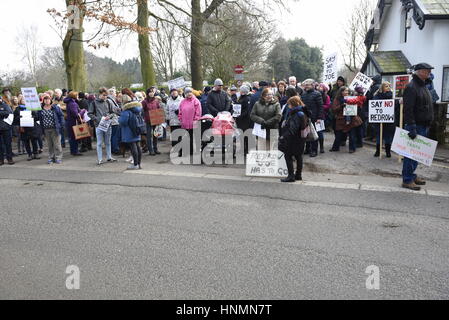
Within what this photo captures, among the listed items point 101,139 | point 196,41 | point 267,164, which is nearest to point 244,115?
point 267,164

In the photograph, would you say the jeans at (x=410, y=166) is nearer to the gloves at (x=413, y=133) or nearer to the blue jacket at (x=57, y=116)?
the gloves at (x=413, y=133)

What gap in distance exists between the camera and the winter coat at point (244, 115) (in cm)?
1091

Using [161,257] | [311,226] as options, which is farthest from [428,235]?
[161,257]

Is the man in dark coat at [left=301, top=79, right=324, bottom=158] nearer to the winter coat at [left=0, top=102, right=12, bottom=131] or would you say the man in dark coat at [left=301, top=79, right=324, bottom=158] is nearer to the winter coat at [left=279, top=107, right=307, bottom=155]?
the winter coat at [left=279, top=107, right=307, bottom=155]

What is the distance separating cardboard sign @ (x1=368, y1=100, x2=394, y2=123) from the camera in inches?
413

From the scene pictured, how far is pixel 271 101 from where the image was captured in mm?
9133

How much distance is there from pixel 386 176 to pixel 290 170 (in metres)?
2.26

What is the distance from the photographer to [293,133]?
7.92m

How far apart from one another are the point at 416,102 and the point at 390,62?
14.8 m

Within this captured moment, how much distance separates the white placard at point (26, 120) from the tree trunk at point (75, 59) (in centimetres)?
519

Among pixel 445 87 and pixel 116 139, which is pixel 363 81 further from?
pixel 445 87

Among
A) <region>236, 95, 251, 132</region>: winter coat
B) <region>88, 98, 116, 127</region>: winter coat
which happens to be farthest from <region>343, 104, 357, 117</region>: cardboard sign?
<region>88, 98, 116, 127</region>: winter coat

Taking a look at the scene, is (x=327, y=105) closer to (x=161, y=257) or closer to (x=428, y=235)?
(x=428, y=235)

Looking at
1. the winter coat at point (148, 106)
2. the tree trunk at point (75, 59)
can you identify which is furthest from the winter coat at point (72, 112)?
the tree trunk at point (75, 59)
